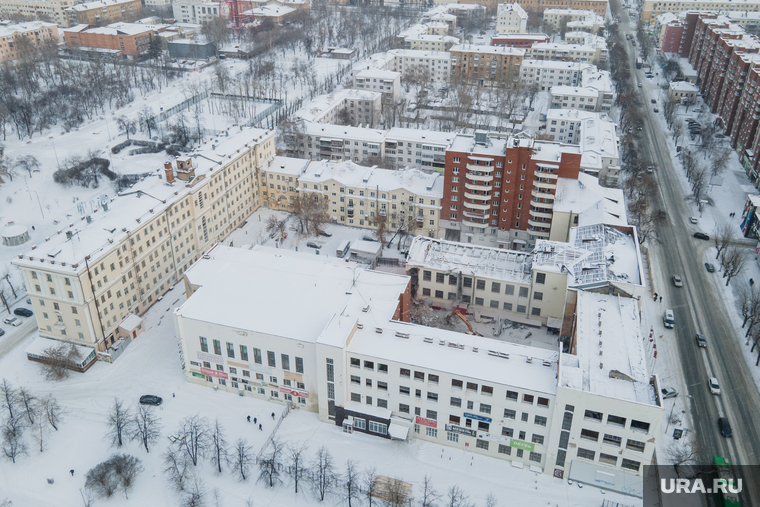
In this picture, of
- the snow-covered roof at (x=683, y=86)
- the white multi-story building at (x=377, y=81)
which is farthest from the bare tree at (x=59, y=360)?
the snow-covered roof at (x=683, y=86)

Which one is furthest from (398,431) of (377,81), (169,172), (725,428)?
(377,81)

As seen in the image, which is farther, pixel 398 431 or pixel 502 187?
pixel 502 187

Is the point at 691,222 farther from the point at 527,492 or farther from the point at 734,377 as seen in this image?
the point at 527,492

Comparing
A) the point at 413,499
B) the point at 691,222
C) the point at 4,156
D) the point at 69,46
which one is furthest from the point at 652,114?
the point at 69,46

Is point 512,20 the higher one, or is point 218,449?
point 512,20

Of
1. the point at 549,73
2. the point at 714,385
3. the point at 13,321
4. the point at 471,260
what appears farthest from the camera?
the point at 549,73

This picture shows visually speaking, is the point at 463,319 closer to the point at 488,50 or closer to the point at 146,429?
the point at 146,429

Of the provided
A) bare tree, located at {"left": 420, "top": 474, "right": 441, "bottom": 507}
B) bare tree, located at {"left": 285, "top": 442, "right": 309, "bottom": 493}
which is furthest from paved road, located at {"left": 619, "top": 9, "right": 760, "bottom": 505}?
bare tree, located at {"left": 285, "top": 442, "right": 309, "bottom": 493}
